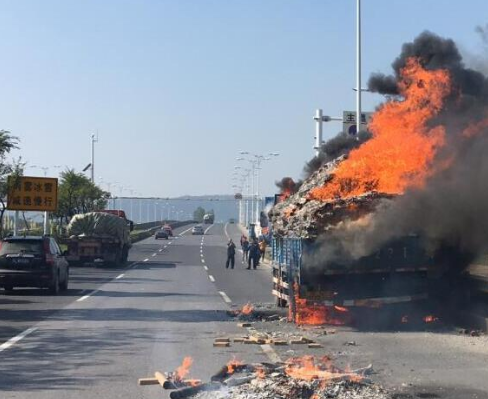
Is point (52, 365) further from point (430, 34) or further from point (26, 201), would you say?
point (26, 201)

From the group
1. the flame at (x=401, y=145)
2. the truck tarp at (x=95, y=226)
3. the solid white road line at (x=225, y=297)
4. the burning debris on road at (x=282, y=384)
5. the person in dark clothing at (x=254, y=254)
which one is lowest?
the solid white road line at (x=225, y=297)

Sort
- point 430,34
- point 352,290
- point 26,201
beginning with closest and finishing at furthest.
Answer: point 352,290 < point 430,34 < point 26,201

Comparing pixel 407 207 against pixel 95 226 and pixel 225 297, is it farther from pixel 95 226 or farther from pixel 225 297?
pixel 95 226

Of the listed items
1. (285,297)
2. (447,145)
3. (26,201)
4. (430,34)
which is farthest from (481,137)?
(26,201)

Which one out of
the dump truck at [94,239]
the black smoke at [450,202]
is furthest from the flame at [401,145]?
the dump truck at [94,239]

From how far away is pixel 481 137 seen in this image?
13.3 m

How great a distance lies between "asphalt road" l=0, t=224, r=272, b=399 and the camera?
9219 millimetres

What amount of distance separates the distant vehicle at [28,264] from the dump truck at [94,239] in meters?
15.8

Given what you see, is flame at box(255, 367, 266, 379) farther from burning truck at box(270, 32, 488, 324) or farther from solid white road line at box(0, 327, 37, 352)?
burning truck at box(270, 32, 488, 324)

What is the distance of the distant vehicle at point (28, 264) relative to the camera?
22078mm

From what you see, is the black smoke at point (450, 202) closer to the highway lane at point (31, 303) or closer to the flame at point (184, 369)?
the flame at point (184, 369)

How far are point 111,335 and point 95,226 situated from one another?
26201 millimetres

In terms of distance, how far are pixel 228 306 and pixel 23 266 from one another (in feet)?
21.9

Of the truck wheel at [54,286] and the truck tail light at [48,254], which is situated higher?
the truck tail light at [48,254]
